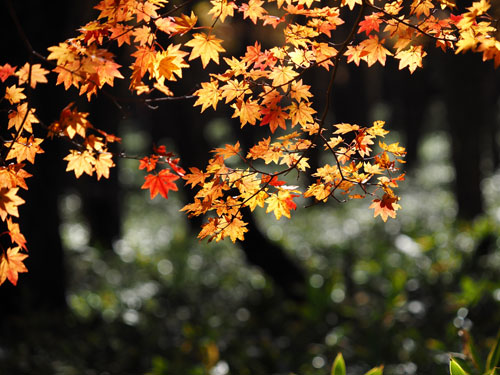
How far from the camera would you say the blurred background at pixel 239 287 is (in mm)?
4410

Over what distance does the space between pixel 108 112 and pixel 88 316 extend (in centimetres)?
397

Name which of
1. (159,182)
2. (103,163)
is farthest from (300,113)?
(103,163)

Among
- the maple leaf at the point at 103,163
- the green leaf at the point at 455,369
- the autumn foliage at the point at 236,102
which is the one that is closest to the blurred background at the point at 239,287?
the maple leaf at the point at 103,163

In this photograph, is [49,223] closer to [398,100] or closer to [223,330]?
[223,330]

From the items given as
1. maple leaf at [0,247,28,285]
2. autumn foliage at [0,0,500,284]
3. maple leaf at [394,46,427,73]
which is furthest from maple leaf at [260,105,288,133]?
maple leaf at [0,247,28,285]

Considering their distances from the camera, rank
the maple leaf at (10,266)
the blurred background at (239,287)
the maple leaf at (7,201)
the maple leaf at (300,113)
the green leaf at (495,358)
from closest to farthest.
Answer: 1. the maple leaf at (7,201)
2. the maple leaf at (10,266)
3. the maple leaf at (300,113)
4. the green leaf at (495,358)
5. the blurred background at (239,287)

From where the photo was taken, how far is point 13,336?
4840 mm

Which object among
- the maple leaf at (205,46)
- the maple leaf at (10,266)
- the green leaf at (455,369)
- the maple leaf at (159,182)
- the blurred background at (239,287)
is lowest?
the blurred background at (239,287)

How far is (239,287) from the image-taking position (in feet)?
21.3

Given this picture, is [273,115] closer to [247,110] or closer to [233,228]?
[247,110]

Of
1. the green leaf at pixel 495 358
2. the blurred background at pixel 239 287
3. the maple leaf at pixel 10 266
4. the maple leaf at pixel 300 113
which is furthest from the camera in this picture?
the blurred background at pixel 239 287

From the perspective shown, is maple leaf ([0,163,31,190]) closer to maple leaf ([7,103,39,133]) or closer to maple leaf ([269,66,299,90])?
maple leaf ([7,103,39,133])

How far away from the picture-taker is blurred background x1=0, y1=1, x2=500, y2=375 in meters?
4.41

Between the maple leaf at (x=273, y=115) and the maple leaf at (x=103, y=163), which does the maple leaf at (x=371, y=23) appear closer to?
the maple leaf at (x=273, y=115)
